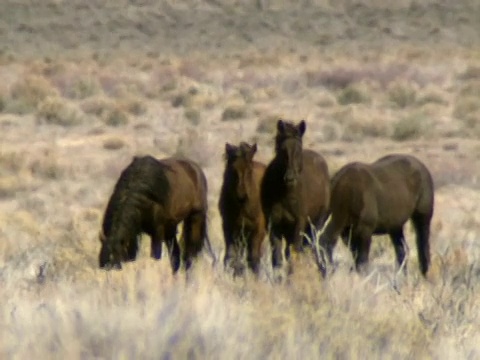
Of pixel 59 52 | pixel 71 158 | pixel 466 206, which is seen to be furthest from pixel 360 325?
pixel 59 52

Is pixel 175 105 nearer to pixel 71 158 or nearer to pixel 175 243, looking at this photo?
pixel 71 158

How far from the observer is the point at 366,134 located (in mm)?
28938

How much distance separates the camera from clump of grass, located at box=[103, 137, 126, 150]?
25484mm

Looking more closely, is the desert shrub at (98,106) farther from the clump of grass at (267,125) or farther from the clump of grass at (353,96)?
the clump of grass at (353,96)

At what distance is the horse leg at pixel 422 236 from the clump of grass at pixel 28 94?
2113 centimetres

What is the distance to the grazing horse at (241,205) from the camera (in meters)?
11.9

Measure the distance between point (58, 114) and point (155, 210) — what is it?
19.8 meters

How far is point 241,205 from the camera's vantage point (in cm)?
1201

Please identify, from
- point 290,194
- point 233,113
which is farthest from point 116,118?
point 290,194

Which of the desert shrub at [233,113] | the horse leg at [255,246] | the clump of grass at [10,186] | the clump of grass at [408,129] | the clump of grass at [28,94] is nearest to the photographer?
the horse leg at [255,246]

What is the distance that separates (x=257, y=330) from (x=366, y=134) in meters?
22.2

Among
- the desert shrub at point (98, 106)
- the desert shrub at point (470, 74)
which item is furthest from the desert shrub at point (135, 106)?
the desert shrub at point (470, 74)

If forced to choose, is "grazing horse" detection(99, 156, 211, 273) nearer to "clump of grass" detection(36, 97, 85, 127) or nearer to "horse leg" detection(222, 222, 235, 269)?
"horse leg" detection(222, 222, 235, 269)

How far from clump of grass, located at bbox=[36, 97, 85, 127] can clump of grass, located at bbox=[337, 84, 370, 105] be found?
26.1 feet
